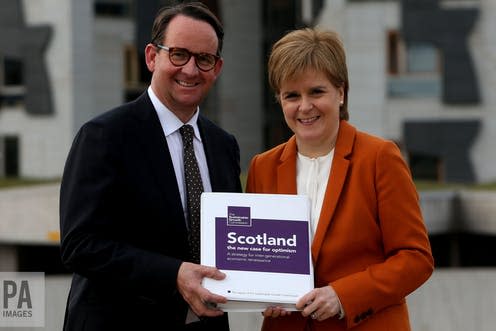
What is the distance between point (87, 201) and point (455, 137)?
22.9 m

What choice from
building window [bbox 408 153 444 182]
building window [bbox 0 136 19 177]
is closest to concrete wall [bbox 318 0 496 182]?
building window [bbox 408 153 444 182]

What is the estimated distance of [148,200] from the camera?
3.15 m

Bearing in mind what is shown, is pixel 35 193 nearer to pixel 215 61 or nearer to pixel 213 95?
pixel 215 61

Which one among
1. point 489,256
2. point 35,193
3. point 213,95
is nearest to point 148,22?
point 213,95

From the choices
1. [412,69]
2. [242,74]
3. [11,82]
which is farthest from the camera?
[242,74]

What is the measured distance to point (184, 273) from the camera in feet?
9.87

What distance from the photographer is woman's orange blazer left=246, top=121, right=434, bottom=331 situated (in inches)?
122

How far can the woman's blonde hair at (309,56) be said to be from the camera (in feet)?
10.3

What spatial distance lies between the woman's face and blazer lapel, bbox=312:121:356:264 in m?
0.05

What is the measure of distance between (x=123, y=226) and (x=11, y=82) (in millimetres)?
27110

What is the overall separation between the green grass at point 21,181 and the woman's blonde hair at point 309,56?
21.7m

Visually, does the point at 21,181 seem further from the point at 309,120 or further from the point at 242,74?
the point at 309,120

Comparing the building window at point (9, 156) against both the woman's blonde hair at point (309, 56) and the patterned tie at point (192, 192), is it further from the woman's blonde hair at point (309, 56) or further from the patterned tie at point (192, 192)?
the woman's blonde hair at point (309, 56)

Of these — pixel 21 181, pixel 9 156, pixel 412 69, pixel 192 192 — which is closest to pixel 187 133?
pixel 192 192
